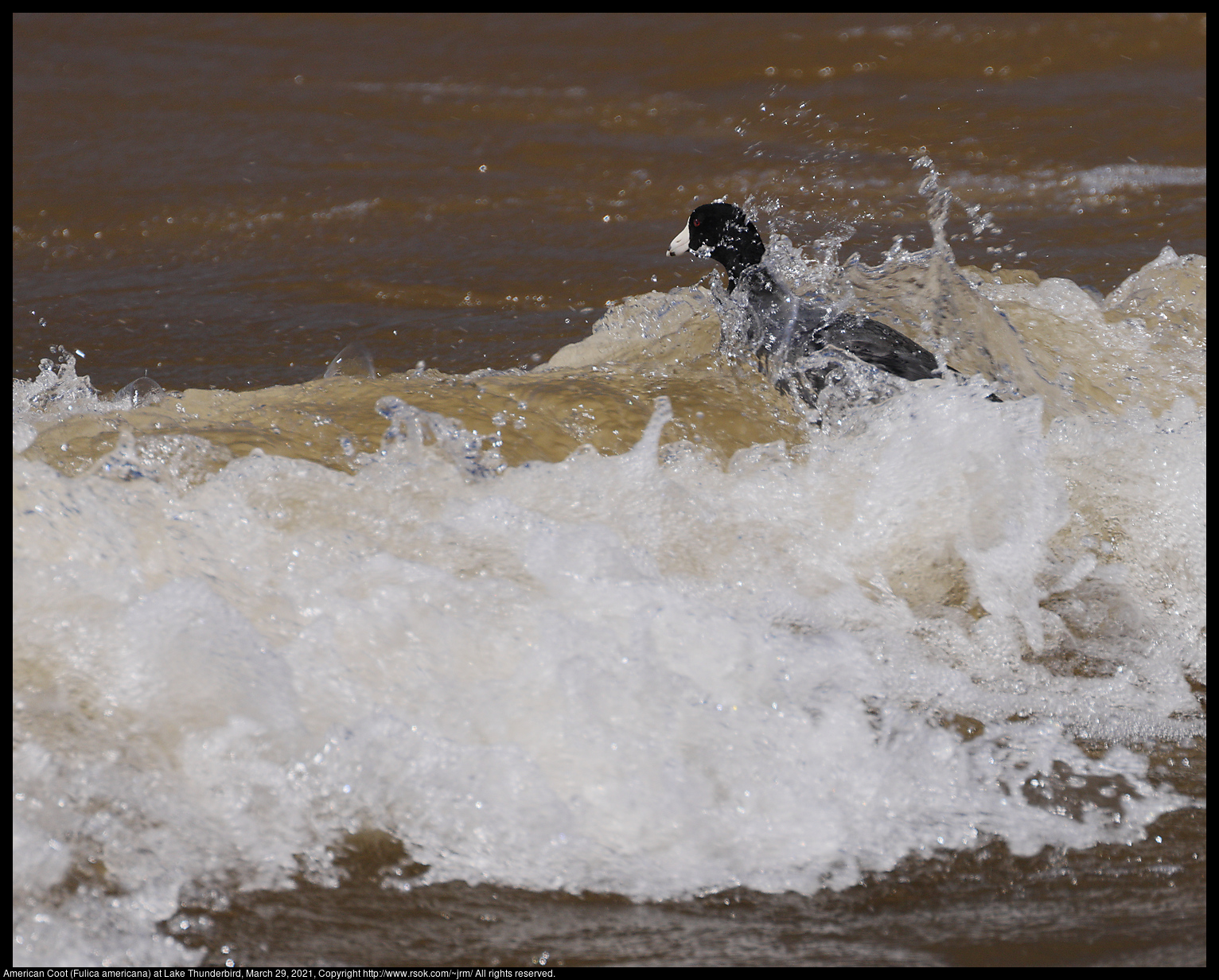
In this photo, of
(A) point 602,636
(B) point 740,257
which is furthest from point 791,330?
(A) point 602,636

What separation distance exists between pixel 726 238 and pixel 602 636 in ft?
7.21

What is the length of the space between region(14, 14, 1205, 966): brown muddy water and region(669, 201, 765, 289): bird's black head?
0.11m

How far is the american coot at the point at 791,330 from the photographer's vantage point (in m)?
2.82

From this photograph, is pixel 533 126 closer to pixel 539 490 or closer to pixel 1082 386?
pixel 1082 386

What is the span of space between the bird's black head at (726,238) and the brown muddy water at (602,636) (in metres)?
0.11

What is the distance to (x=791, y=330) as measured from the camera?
3102mm

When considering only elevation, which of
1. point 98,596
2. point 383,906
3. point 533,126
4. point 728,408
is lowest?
point 383,906

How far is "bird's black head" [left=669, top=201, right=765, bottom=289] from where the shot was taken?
3662 mm

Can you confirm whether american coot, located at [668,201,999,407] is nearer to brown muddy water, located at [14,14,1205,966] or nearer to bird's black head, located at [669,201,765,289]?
bird's black head, located at [669,201,765,289]

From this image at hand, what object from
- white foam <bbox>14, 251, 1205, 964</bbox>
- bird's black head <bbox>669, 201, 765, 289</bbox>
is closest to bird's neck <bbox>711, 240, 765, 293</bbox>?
bird's black head <bbox>669, 201, 765, 289</bbox>

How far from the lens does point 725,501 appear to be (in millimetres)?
2346

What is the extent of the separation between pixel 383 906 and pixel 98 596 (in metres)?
0.73

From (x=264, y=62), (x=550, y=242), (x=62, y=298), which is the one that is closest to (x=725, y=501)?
(x=550, y=242)

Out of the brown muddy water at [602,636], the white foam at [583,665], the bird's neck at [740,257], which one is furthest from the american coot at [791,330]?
the white foam at [583,665]
